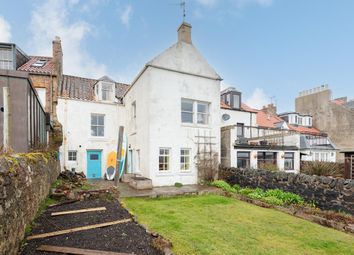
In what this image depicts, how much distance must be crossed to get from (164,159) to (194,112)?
3918 millimetres

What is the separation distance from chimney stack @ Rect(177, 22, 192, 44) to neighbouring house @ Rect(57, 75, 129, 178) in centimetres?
741

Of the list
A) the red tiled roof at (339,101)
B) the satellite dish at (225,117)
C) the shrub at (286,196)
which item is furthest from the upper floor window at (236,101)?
the red tiled roof at (339,101)

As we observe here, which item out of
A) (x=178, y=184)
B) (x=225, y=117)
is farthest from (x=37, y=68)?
(x=225, y=117)

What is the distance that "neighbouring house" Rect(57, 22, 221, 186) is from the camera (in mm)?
13508

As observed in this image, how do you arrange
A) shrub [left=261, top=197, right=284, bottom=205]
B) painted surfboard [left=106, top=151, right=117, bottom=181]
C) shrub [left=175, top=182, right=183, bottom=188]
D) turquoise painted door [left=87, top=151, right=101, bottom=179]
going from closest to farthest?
shrub [left=261, top=197, right=284, bottom=205] → shrub [left=175, top=182, right=183, bottom=188] → painted surfboard [left=106, top=151, right=117, bottom=181] → turquoise painted door [left=87, top=151, right=101, bottom=179]

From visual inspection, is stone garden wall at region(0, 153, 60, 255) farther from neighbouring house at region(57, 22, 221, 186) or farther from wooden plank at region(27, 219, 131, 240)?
neighbouring house at region(57, 22, 221, 186)

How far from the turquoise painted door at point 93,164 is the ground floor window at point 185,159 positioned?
296 inches

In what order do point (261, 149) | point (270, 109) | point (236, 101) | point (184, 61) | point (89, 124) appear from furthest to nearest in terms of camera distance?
point (270, 109)
point (236, 101)
point (89, 124)
point (261, 149)
point (184, 61)

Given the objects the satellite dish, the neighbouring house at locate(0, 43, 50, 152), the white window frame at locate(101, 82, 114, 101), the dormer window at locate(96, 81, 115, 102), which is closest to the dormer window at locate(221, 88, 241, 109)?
the satellite dish

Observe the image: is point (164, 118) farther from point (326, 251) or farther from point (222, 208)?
point (326, 251)

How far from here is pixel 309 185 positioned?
10438mm

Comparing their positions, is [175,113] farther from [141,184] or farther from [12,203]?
[12,203]

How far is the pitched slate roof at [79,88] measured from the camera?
57.3 ft

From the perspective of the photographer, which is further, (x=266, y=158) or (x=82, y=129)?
(x=82, y=129)
